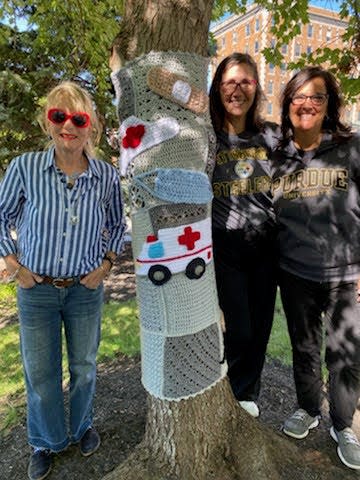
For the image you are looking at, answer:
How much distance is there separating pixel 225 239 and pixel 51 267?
3.08 feet

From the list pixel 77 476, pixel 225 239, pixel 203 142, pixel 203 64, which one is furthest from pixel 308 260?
pixel 77 476

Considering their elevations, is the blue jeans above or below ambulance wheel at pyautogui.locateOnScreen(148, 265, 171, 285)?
below

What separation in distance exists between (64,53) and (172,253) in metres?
6.19

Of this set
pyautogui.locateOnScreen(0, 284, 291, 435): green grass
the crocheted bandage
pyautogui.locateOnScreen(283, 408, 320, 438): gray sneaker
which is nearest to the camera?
the crocheted bandage

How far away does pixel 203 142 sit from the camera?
1.84 meters

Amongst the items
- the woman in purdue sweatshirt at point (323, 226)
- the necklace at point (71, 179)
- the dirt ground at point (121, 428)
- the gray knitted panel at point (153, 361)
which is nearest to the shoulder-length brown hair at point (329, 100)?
the woman in purdue sweatshirt at point (323, 226)

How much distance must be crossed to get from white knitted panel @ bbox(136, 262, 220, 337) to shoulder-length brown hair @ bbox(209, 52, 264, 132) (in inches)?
34.6

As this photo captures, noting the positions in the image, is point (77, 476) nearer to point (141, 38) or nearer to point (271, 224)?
point (271, 224)

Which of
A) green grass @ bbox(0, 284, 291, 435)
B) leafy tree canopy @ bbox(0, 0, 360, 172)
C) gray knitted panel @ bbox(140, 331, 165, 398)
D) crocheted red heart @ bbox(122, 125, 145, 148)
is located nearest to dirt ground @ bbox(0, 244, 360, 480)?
green grass @ bbox(0, 284, 291, 435)

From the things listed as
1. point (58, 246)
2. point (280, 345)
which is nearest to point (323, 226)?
point (58, 246)

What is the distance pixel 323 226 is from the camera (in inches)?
86.5

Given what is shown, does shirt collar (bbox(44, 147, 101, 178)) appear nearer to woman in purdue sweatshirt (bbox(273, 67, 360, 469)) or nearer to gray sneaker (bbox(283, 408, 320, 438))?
woman in purdue sweatshirt (bbox(273, 67, 360, 469))

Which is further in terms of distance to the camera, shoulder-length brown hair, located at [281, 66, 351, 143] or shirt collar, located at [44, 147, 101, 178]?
shoulder-length brown hair, located at [281, 66, 351, 143]

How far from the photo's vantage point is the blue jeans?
206cm
